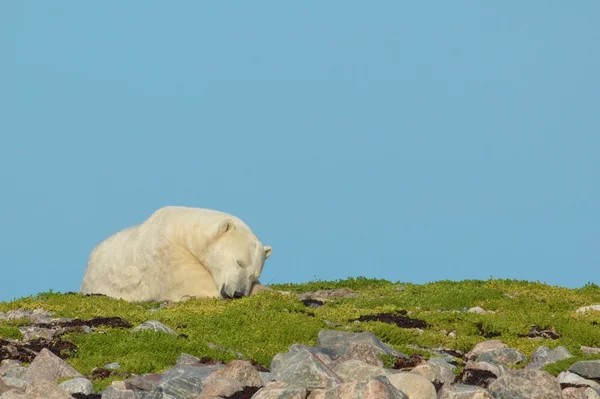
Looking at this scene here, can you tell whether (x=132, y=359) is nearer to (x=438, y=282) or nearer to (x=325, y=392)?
(x=325, y=392)

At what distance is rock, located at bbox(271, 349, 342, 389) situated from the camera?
13.3m

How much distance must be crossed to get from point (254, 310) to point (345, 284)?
34.4ft

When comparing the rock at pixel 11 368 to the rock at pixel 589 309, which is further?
the rock at pixel 589 309

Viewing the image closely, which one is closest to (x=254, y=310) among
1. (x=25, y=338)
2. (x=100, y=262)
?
(x=25, y=338)

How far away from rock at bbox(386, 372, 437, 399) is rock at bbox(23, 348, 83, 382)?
15.5ft

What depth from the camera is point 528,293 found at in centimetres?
2712

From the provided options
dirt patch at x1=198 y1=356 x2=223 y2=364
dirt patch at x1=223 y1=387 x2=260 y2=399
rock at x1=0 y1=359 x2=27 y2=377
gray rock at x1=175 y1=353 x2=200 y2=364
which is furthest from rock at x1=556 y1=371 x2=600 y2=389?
rock at x1=0 y1=359 x2=27 y2=377

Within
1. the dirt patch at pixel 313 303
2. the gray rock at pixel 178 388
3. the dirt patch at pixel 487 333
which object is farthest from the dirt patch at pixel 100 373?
the dirt patch at pixel 313 303

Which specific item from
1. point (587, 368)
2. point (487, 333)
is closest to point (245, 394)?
point (587, 368)

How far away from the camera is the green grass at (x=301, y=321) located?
16.9 m

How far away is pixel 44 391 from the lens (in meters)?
13.3

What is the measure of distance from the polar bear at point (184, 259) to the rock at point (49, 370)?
8948mm

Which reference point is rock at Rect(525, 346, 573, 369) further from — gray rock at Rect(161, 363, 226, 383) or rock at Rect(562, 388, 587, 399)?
gray rock at Rect(161, 363, 226, 383)

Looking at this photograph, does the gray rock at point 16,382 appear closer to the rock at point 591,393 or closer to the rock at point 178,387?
the rock at point 178,387
